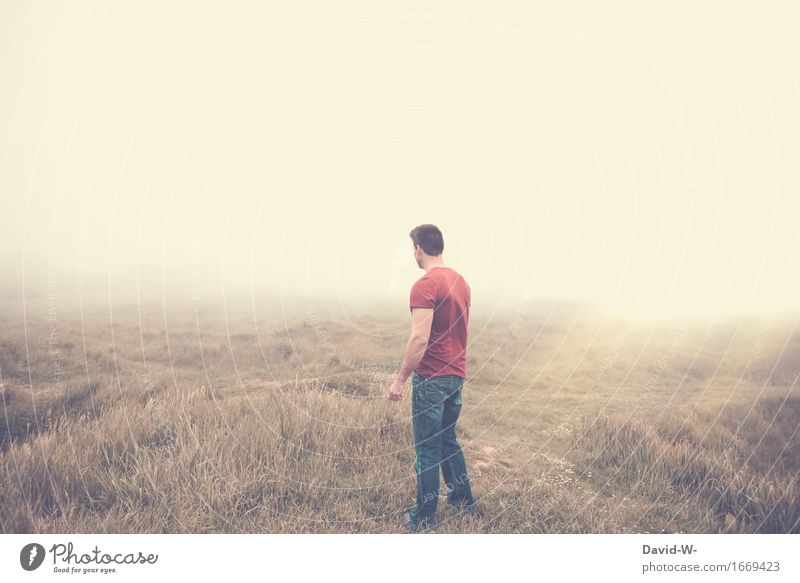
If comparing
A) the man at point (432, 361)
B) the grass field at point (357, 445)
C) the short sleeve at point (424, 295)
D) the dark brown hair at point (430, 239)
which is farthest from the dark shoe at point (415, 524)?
the dark brown hair at point (430, 239)

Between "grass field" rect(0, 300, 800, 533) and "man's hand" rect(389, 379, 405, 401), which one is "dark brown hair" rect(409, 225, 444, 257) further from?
"grass field" rect(0, 300, 800, 533)

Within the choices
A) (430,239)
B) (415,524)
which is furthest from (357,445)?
(430,239)

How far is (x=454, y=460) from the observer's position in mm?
4289

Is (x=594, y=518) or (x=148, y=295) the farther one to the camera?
(x=148, y=295)

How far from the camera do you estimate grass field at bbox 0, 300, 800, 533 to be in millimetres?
4156

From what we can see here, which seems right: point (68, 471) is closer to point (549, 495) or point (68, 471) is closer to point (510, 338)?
point (549, 495)

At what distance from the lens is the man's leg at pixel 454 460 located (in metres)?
4.17

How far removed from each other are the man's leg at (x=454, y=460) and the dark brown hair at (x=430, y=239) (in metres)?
1.30

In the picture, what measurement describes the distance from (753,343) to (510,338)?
21.9 feet

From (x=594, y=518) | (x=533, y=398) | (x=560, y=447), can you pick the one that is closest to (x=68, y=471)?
(x=594, y=518)
